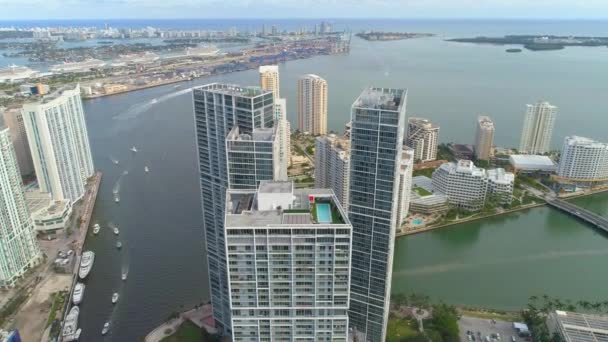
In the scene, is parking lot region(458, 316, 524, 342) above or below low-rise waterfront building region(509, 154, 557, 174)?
below

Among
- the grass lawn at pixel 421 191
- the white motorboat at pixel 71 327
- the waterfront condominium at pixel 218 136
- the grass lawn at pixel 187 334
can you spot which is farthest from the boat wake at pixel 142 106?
the waterfront condominium at pixel 218 136

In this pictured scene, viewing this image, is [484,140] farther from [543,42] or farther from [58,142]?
[543,42]

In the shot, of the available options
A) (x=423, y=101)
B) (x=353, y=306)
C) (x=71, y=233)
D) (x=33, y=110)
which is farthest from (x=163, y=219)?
(x=423, y=101)

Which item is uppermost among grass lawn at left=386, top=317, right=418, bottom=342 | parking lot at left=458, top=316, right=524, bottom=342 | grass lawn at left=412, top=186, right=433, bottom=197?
grass lawn at left=412, top=186, right=433, bottom=197

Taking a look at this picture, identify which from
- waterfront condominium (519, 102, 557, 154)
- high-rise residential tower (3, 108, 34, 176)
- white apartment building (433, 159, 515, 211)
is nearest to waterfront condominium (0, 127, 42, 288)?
high-rise residential tower (3, 108, 34, 176)

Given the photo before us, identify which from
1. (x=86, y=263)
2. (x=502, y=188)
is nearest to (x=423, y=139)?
(x=502, y=188)

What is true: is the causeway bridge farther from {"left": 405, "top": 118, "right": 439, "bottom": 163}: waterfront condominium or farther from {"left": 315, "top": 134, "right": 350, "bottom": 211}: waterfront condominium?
{"left": 315, "top": 134, "right": 350, "bottom": 211}: waterfront condominium

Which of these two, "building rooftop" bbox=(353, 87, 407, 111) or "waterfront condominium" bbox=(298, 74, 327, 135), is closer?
"building rooftop" bbox=(353, 87, 407, 111)
